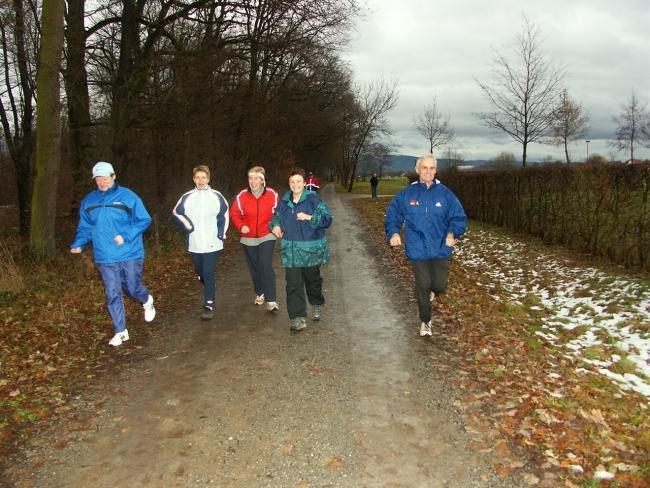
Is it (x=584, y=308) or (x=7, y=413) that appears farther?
(x=584, y=308)

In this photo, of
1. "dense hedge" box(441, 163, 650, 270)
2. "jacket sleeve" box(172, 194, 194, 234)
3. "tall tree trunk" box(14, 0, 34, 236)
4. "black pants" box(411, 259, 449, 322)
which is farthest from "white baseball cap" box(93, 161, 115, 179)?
"tall tree trunk" box(14, 0, 34, 236)

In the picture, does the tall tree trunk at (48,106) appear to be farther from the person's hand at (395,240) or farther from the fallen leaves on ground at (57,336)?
the person's hand at (395,240)

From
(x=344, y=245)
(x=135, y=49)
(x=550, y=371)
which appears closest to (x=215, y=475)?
(x=550, y=371)

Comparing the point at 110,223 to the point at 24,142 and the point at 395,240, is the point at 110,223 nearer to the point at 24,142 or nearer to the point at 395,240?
the point at 395,240

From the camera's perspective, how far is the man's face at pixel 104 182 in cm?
559

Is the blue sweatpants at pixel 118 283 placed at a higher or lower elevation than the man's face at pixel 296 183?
lower

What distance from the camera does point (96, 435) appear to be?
154 inches

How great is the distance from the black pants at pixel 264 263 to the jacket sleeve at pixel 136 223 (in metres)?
1.55

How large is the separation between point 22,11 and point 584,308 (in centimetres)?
1355

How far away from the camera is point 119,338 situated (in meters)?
5.89

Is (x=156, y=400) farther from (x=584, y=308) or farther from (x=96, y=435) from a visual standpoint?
(x=584, y=308)

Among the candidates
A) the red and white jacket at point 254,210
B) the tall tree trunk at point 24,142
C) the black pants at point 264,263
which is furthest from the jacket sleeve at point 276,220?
the tall tree trunk at point 24,142

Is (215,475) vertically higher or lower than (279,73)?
lower

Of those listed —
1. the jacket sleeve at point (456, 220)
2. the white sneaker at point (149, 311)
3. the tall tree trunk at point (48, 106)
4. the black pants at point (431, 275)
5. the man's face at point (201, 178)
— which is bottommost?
the white sneaker at point (149, 311)
